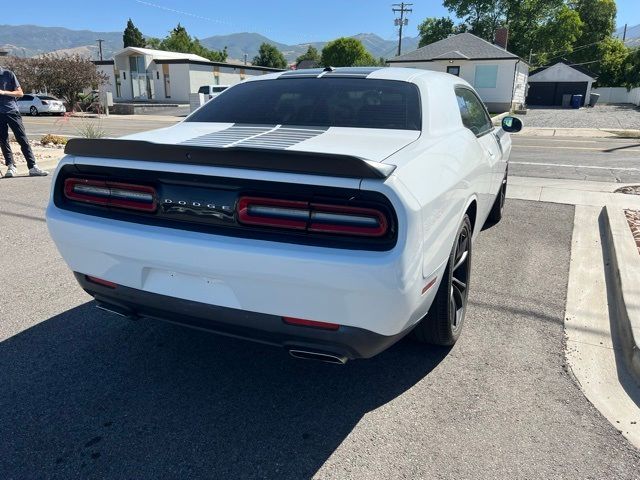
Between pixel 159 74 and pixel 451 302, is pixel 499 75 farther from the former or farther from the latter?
pixel 451 302

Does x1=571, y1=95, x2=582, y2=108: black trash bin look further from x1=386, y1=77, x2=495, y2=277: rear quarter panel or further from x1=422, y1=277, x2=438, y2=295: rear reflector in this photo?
x1=422, y1=277, x2=438, y2=295: rear reflector

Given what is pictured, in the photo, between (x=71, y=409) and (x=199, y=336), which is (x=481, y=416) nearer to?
(x=199, y=336)

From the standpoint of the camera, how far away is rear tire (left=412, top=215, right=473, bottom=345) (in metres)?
2.75

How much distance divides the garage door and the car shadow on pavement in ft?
167

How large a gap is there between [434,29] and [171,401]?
71.0 m

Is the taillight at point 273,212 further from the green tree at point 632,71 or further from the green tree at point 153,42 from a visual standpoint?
the green tree at point 153,42

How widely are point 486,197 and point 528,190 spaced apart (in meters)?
4.60

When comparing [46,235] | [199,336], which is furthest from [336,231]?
[46,235]

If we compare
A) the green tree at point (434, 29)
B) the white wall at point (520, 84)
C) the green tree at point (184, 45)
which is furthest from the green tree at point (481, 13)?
the green tree at point (184, 45)

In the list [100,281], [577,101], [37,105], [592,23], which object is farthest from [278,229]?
[592,23]

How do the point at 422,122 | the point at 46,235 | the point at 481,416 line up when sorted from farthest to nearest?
the point at 46,235
the point at 422,122
the point at 481,416

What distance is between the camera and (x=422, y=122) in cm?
300

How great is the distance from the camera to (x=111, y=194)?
251 centimetres

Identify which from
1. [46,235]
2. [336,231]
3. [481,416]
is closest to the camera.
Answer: [336,231]
